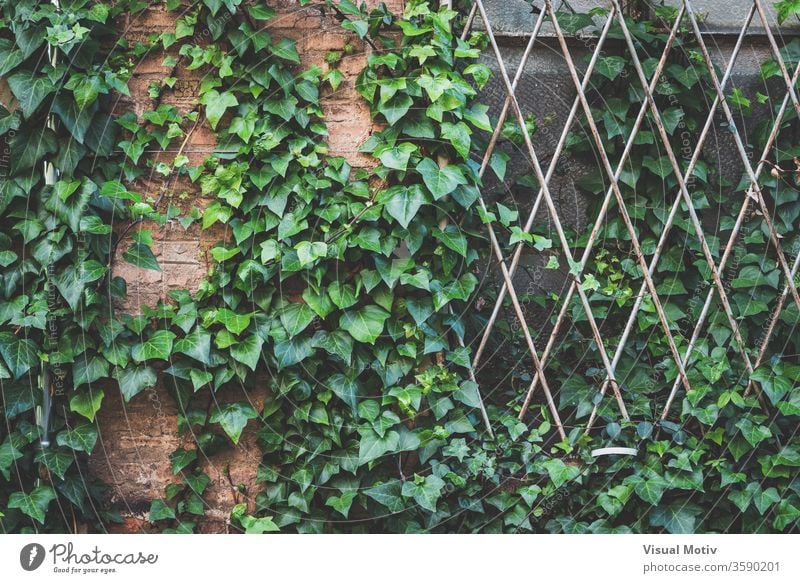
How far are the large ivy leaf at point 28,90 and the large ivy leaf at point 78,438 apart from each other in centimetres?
98

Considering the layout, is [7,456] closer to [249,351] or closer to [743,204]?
[249,351]

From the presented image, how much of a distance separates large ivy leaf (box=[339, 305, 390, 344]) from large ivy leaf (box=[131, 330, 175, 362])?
54 centimetres

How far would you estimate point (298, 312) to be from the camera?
2.28 metres

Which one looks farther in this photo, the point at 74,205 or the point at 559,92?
the point at 559,92

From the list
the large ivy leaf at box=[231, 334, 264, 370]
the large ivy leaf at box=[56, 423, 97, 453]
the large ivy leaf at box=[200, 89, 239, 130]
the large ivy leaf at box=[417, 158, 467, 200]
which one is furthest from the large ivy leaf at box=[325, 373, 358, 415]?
the large ivy leaf at box=[200, 89, 239, 130]

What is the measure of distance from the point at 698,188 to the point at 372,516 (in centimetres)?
156

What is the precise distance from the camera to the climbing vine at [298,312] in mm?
2250

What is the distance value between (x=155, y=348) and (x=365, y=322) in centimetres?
66

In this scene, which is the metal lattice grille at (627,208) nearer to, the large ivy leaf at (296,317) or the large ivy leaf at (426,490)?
the large ivy leaf at (426,490)

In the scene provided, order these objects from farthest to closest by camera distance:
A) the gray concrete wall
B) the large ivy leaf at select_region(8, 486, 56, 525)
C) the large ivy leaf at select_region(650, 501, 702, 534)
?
the gray concrete wall, the large ivy leaf at select_region(650, 501, 702, 534), the large ivy leaf at select_region(8, 486, 56, 525)

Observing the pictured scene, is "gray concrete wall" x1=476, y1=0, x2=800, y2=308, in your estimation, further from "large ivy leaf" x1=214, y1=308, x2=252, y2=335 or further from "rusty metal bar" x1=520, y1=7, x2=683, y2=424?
"large ivy leaf" x1=214, y1=308, x2=252, y2=335

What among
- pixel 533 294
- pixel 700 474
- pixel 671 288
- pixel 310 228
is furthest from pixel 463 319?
pixel 700 474

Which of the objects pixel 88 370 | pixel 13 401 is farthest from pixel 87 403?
pixel 13 401

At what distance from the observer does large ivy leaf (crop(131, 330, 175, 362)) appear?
226 centimetres
